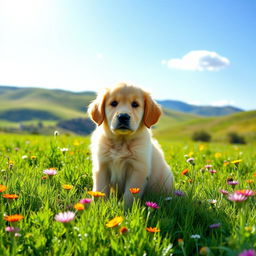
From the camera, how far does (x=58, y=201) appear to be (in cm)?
283

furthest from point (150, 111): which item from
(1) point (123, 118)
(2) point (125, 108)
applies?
(1) point (123, 118)

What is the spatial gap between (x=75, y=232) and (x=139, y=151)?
158 cm

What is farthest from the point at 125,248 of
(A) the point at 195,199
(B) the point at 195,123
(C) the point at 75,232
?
(B) the point at 195,123

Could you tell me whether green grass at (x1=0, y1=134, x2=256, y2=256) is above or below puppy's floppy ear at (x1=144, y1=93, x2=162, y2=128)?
below

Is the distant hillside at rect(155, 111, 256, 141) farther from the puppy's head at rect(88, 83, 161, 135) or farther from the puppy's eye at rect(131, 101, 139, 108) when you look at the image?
the puppy's eye at rect(131, 101, 139, 108)

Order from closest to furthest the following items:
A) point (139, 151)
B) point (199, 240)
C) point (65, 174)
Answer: point (199, 240) < point (139, 151) < point (65, 174)

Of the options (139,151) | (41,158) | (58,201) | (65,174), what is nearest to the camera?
(58,201)

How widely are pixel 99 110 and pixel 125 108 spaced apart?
38cm

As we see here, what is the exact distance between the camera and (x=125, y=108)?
3531mm

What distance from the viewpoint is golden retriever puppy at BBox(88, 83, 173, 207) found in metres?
3.40

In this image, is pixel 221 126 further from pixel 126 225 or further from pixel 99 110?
pixel 126 225

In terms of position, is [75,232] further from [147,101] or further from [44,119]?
[44,119]

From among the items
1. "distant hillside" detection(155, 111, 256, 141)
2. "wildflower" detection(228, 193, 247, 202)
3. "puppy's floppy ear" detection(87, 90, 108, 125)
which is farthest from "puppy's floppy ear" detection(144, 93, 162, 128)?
"distant hillside" detection(155, 111, 256, 141)

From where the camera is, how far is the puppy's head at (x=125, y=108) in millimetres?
3453
